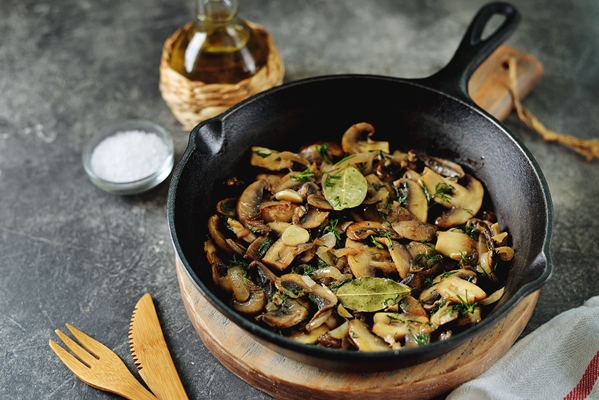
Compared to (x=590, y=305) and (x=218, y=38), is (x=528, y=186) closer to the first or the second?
(x=590, y=305)

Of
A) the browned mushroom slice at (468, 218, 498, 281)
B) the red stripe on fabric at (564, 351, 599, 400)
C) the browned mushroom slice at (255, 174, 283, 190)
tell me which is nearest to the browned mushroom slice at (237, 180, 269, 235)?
the browned mushroom slice at (255, 174, 283, 190)

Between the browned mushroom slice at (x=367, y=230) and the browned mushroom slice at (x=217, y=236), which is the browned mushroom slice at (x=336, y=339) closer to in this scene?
the browned mushroom slice at (x=367, y=230)

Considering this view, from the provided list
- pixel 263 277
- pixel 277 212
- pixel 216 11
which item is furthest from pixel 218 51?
pixel 263 277

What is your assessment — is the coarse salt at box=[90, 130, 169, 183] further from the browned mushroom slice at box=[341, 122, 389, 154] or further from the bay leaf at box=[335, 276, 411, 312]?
the bay leaf at box=[335, 276, 411, 312]

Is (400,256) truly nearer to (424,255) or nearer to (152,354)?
(424,255)

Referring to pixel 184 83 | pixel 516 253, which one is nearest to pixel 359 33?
pixel 184 83

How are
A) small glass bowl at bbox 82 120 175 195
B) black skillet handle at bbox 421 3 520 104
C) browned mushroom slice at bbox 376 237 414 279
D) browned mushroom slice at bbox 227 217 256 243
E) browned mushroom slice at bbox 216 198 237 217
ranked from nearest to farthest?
browned mushroom slice at bbox 376 237 414 279 < browned mushroom slice at bbox 227 217 256 243 < browned mushroom slice at bbox 216 198 237 217 < black skillet handle at bbox 421 3 520 104 < small glass bowl at bbox 82 120 175 195
